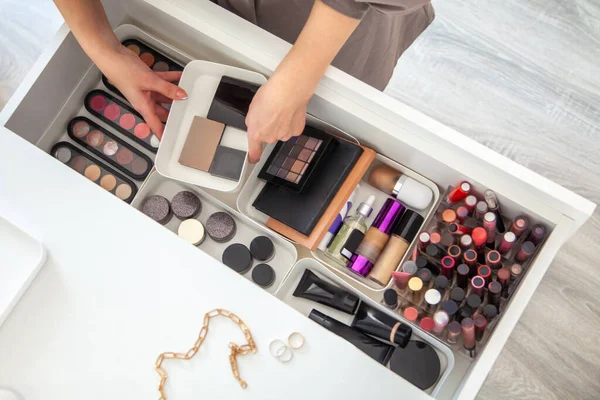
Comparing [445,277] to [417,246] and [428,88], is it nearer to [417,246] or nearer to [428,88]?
[417,246]

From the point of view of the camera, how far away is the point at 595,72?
1.55 meters

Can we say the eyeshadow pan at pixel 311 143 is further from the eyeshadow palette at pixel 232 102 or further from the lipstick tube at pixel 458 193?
the lipstick tube at pixel 458 193

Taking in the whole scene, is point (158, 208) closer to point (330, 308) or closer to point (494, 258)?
point (330, 308)

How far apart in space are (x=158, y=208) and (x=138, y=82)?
8.2 inches

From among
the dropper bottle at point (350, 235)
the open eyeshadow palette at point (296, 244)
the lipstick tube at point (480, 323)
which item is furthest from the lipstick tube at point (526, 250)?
the dropper bottle at point (350, 235)

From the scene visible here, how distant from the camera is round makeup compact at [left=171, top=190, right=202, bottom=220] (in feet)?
3.18

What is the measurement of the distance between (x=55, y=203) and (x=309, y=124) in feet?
1.30

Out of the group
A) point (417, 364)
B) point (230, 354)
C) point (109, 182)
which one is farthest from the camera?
point (109, 182)

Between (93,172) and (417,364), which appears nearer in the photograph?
(417,364)

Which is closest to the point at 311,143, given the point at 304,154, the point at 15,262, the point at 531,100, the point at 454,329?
the point at 304,154

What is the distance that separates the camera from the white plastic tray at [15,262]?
80cm

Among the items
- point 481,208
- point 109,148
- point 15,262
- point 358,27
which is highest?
point 358,27

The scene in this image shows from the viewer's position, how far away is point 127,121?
100cm

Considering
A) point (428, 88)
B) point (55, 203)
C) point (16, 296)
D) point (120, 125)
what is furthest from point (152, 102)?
point (428, 88)
